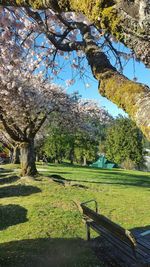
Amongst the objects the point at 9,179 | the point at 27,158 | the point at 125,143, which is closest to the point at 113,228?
the point at 27,158

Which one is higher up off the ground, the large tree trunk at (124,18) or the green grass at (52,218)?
the large tree trunk at (124,18)

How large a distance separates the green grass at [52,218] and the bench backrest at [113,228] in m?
0.76

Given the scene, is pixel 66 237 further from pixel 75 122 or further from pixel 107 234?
pixel 75 122

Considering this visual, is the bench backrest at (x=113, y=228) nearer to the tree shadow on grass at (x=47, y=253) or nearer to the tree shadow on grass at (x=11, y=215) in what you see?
the tree shadow on grass at (x=47, y=253)

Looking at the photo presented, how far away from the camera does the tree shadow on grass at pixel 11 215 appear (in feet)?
39.6

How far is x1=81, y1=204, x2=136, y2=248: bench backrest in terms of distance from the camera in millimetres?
6645

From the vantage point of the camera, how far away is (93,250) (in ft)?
29.2

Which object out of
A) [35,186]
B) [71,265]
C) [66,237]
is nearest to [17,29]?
[71,265]

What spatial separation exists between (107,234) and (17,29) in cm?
469

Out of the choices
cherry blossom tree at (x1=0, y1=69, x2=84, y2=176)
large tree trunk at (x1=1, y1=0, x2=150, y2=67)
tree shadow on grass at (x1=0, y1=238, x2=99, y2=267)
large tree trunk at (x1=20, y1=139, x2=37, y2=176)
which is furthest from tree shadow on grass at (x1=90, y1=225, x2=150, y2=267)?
cherry blossom tree at (x1=0, y1=69, x2=84, y2=176)

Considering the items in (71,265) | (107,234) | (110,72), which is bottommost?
(71,265)

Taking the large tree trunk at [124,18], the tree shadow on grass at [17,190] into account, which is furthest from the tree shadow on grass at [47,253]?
the tree shadow on grass at [17,190]

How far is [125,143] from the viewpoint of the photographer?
211ft

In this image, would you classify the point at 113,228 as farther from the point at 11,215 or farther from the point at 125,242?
the point at 11,215
